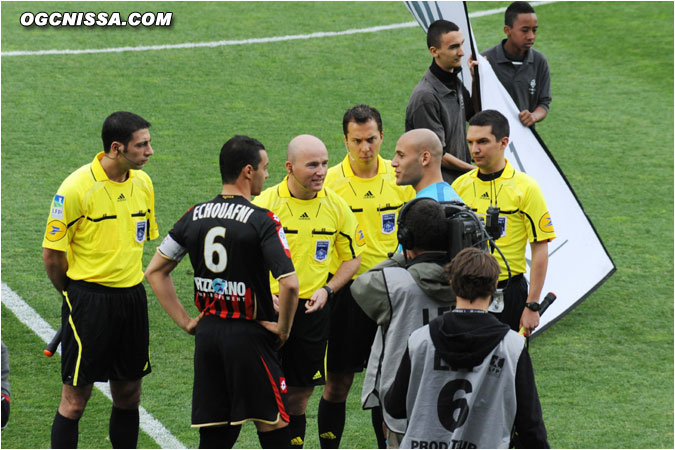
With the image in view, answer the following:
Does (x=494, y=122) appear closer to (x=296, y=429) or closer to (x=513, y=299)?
(x=513, y=299)

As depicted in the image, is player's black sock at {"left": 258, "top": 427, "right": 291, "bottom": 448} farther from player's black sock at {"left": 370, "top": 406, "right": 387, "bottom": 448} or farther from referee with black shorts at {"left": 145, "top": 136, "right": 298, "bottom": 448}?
player's black sock at {"left": 370, "top": 406, "right": 387, "bottom": 448}

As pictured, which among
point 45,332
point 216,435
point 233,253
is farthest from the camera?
point 45,332

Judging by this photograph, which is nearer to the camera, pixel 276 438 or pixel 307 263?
pixel 276 438

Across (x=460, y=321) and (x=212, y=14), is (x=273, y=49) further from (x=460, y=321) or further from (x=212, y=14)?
(x=460, y=321)

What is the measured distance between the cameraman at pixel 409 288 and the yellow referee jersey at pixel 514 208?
1479 millimetres

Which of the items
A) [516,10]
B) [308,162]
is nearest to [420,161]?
[308,162]

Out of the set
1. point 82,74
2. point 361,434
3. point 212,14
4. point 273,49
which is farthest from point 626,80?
point 361,434

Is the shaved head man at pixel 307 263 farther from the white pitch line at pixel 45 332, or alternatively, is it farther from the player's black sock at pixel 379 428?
the white pitch line at pixel 45 332

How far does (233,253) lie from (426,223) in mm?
970

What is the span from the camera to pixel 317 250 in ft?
17.4

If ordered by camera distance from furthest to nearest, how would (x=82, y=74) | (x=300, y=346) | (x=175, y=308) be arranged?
(x=82, y=74) < (x=300, y=346) < (x=175, y=308)

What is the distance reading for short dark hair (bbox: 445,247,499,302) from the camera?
355 centimetres

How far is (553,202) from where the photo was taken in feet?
23.5

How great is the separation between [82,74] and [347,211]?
8.75 m
